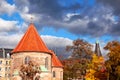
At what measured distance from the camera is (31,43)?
224 ft

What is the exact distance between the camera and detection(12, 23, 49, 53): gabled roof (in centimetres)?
6725

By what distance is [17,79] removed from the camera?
67000 millimetres

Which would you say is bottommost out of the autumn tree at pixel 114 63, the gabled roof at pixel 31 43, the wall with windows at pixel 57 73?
the wall with windows at pixel 57 73

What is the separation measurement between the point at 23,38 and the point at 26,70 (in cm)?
2012

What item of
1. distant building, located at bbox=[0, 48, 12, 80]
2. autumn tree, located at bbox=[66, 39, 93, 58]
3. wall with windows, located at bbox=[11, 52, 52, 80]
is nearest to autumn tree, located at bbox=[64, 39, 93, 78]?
autumn tree, located at bbox=[66, 39, 93, 58]

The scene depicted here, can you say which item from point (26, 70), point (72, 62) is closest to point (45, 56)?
point (26, 70)

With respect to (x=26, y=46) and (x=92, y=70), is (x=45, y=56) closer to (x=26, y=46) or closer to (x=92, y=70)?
(x=26, y=46)

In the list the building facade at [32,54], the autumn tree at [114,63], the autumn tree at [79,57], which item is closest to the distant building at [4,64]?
the autumn tree at [79,57]

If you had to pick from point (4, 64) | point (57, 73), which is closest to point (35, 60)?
point (57, 73)

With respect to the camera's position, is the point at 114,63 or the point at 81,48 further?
the point at 81,48

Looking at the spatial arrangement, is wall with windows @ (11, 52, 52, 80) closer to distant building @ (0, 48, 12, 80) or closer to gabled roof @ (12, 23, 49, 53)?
gabled roof @ (12, 23, 49, 53)

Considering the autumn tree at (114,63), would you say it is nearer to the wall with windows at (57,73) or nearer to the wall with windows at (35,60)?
the wall with windows at (35,60)

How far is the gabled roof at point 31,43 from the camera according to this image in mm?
67250

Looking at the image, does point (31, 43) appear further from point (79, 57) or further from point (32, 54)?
point (79, 57)
